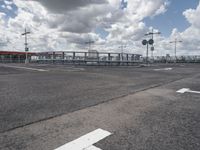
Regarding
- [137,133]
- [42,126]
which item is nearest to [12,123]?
[42,126]

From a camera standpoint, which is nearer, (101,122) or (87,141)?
Answer: (87,141)

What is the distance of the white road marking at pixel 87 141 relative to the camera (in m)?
2.30

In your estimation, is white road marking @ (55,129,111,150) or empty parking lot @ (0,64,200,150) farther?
empty parking lot @ (0,64,200,150)

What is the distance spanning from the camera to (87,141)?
2.47 m

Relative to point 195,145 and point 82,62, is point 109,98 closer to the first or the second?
point 195,145

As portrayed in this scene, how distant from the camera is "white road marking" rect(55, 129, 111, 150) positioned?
2301 mm

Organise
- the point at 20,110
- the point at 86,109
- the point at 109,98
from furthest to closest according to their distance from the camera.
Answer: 1. the point at 109,98
2. the point at 86,109
3. the point at 20,110

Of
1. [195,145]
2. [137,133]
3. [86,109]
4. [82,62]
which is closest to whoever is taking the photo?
[195,145]

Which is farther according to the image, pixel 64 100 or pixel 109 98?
pixel 109 98

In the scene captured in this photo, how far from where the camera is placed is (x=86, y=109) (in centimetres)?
398

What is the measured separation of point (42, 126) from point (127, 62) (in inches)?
1015

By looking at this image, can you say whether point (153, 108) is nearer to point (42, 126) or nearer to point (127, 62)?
point (42, 126)

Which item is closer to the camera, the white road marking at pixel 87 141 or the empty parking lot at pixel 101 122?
the white road marking at pixel 87 141

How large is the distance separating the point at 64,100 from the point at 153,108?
89.4 inches
